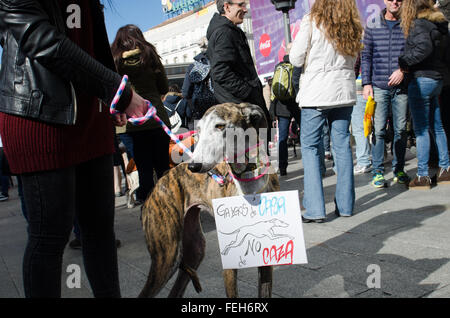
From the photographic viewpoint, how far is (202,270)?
304 cm

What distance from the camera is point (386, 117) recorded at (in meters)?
5.34

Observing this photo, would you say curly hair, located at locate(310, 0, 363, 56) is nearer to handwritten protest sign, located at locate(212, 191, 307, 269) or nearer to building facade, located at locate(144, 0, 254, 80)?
handwritten protest sign, located at locate(212, 191, 307, 269)

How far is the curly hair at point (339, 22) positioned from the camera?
388 centimetres

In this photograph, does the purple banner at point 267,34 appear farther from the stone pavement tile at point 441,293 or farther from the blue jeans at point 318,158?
the stone pavement tile at point 441,293

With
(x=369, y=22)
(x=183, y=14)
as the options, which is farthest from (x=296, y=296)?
(x=183, y=14)

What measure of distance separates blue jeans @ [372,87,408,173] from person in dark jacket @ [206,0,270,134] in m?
2.07

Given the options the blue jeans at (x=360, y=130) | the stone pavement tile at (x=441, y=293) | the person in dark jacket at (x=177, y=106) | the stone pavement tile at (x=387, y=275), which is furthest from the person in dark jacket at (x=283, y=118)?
the stone pavement tile at (x=441, y=293)

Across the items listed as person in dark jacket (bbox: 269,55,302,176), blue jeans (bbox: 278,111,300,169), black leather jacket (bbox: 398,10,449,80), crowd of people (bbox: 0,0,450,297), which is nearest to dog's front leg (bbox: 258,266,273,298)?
crowd of people (bbox: 0,0,450,297)

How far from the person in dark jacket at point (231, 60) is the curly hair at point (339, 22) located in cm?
72

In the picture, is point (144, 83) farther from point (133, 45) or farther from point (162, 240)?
point (162, 240)

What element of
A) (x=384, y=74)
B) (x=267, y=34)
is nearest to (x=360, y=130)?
(x=384, y=74)

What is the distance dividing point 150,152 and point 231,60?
52.7 inches

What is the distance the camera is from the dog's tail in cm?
216

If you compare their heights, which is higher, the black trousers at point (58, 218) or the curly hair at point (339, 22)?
the curly hair at point (339, 22)
